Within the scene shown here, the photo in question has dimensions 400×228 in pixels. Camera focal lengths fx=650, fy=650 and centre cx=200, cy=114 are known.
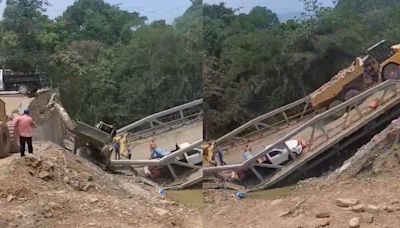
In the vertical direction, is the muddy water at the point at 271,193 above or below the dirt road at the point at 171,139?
below

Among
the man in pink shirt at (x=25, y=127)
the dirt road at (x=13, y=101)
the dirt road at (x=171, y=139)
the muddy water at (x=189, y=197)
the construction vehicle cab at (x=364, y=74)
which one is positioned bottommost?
the muddy water at (x=189, y=197)

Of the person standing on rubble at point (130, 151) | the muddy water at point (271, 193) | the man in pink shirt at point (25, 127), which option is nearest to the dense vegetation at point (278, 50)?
the muddy water at point (271, 193)

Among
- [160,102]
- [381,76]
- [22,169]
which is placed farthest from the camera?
[22,169]

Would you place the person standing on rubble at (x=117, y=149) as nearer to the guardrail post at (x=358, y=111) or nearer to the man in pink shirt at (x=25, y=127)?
the man in pink shirt at (x=25, y=127)

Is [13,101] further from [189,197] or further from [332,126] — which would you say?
[332,126]

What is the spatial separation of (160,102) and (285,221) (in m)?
0.97

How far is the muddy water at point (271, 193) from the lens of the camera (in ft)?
11.7

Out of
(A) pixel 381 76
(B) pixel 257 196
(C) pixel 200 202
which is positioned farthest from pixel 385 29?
(C) pixel 200 202

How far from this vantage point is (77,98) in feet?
12.6

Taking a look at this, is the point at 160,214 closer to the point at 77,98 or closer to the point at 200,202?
the point at 200,202

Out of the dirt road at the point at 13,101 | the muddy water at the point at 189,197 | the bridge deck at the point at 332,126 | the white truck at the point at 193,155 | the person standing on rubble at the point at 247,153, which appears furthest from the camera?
the dirt road at the point at 13,101

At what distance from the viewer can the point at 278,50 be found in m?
3.47

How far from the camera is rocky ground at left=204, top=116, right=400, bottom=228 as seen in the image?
3.51 m

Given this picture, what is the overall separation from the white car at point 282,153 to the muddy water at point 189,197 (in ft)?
1.56
